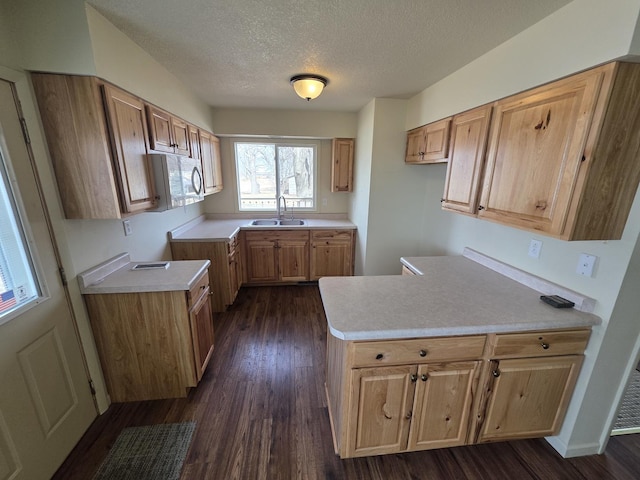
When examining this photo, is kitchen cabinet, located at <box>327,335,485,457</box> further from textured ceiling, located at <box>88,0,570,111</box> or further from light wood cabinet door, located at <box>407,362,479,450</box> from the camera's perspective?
textured ceiling, located at <box>88,0,570,111</box>

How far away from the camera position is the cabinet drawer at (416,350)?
1.28m

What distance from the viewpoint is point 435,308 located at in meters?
1.46

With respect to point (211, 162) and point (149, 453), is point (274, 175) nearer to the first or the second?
point (211, 162)

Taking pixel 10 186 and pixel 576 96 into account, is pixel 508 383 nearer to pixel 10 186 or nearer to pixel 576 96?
pixel 576 96

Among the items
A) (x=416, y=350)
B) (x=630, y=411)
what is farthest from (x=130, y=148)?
(x=630, y=411)

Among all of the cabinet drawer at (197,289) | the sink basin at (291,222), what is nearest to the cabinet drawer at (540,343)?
the cabinet drawer at (197,289)

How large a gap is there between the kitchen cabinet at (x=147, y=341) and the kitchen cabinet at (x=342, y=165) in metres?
2.58

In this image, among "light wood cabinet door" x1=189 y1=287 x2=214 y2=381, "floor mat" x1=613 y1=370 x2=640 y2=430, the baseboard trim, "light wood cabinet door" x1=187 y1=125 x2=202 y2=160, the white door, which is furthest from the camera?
"light wood cabinet door" x1=187 y1=125 x2=202 y2=160

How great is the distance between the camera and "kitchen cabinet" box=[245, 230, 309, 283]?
3662mm

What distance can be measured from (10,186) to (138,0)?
3.70ft

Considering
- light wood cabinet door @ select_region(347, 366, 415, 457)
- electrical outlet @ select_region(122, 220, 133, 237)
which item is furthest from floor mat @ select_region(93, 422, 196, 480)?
electrical outlet @ select_region(122, 220, 133, 237)

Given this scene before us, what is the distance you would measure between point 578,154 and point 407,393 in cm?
142

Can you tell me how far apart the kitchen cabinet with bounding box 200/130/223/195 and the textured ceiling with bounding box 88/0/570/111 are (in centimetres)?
81

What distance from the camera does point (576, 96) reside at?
119cm
